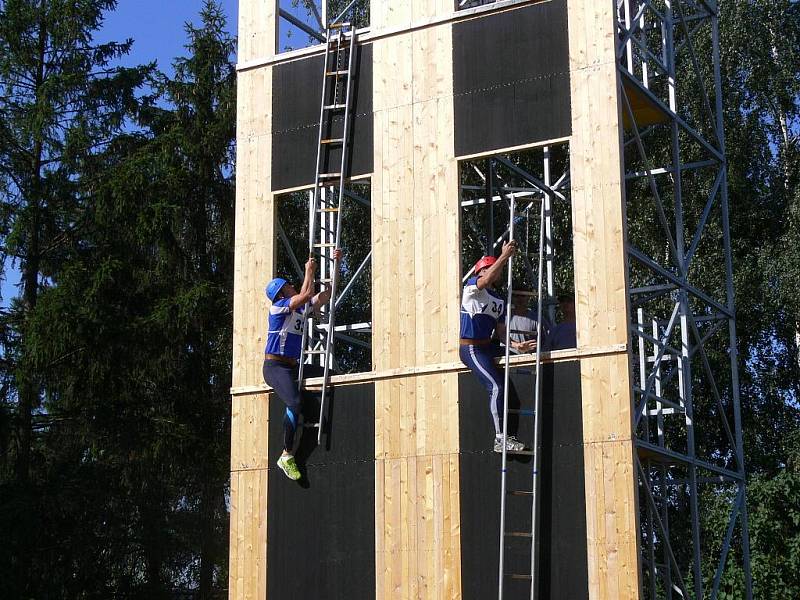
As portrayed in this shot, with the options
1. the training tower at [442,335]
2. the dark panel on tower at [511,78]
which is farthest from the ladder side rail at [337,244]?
the dark panel on tower at [511,78]

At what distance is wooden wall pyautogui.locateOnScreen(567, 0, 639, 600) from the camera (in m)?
12.5

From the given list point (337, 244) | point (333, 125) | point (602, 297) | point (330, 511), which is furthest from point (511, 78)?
point (330, 511)

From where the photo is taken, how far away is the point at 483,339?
13461 mm

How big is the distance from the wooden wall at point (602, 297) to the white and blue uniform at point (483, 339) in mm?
928

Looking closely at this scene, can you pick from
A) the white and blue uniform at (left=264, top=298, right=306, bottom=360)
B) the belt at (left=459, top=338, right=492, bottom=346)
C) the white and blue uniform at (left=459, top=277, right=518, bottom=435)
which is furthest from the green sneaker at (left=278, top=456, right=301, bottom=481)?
the belt at (left=459, top=338, right=492, bottom=346)

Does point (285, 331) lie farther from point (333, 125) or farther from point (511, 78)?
point (511, 78)

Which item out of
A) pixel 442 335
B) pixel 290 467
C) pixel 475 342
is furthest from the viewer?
pixel 290 467

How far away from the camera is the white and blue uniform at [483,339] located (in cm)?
1327

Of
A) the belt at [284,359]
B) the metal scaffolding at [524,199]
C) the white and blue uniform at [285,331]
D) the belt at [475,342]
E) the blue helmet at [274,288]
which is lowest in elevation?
the belt at [284,359]

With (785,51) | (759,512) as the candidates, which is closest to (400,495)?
(759,512)

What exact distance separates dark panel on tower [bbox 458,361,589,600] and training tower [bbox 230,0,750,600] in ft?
0.07

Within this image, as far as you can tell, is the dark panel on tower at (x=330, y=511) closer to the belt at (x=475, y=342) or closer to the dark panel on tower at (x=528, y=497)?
the dark panel on tower at (x=528, y=497)

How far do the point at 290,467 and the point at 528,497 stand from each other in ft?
9.57

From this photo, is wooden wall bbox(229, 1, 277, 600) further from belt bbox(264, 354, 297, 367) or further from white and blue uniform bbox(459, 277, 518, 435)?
white and blue uniform bbox(459, 277, 518, 435)
